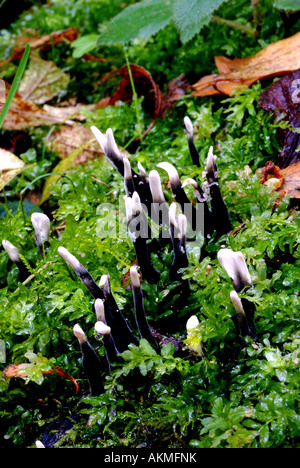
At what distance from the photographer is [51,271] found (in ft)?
4.39

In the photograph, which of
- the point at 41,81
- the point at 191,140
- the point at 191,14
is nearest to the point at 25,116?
the point at 41,81

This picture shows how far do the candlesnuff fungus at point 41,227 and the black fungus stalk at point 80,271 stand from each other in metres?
0.34

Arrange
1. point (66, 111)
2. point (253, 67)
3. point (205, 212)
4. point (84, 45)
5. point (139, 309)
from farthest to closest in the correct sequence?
point (84, 45), point (66, 111), point (253, 67), point (205, 212), point (139, 309)

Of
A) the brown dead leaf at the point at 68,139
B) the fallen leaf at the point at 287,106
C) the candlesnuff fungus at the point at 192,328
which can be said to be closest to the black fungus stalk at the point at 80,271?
the candlesnuff fungus at the point at 192,328

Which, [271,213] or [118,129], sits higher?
[118,129]

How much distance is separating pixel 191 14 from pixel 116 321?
117 cm

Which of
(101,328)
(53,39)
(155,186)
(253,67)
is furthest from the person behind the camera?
(53,39)

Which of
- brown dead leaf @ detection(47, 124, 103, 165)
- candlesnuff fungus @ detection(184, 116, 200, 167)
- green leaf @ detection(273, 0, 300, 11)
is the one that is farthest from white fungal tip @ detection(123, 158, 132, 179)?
green leaf @ detection(273, 0, 300, 11)

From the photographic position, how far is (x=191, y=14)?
Result: 1.54 m

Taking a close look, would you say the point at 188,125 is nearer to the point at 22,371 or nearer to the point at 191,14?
the point at 191,14

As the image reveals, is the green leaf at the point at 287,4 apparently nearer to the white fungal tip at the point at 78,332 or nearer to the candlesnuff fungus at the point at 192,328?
the candlesnuff fungus at the point at 192,328

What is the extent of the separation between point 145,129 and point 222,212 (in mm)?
811
